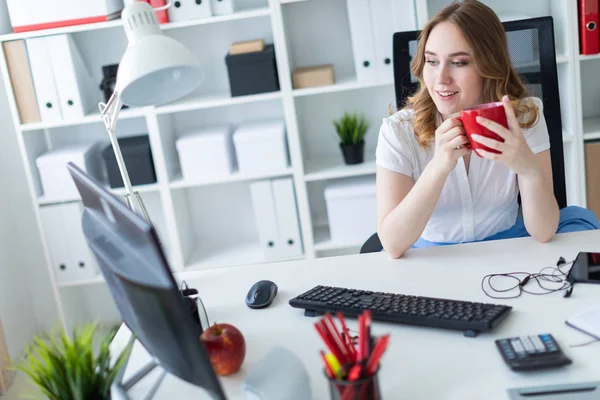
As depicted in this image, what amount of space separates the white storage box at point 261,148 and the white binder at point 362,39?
15.7 inches

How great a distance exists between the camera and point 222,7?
9.75 feet

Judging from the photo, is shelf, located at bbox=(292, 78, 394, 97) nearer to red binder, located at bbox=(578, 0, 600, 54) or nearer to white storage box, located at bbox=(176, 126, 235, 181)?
white storage box, located at bbox=(176, 126, 235, 181)

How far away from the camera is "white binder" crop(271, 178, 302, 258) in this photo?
314cm

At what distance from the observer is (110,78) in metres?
3.08

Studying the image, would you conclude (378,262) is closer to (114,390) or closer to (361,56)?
(114,390)

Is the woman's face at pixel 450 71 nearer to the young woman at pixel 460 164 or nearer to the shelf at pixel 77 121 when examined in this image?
the young woman at pixel 460 164

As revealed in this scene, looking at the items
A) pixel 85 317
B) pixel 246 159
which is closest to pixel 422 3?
pixel 246 159

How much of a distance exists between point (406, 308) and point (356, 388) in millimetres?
404

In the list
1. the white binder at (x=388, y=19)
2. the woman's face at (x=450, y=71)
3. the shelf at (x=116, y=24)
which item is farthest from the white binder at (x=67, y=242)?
the woman's face at (x=450, y=71)

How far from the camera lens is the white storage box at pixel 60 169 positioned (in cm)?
314

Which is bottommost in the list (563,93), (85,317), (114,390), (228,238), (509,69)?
(85,317)

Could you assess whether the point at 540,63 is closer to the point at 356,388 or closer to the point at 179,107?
the point at 356,388

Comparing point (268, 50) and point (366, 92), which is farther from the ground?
point (268, 50)

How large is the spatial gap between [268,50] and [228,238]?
0.94 meters
